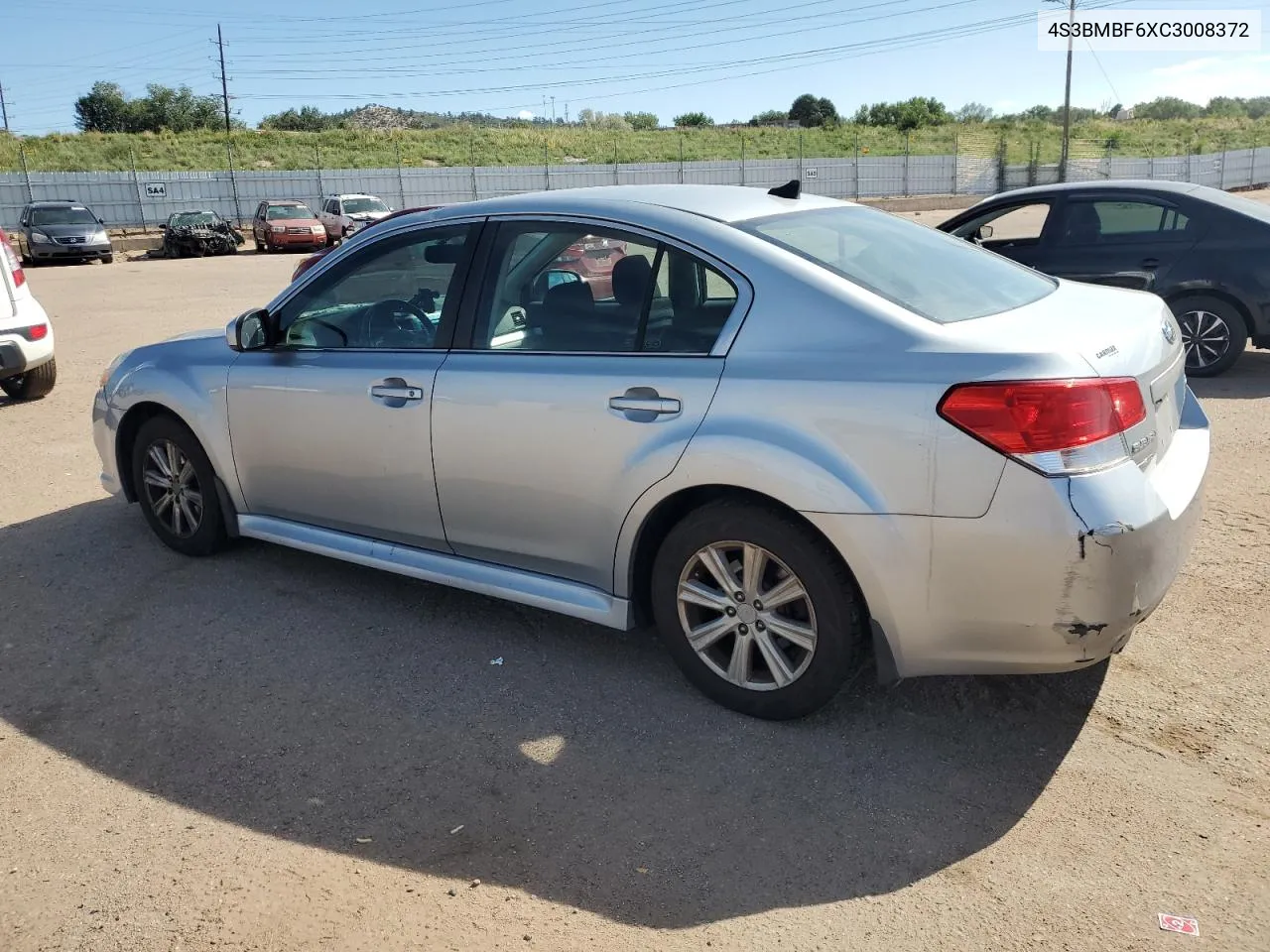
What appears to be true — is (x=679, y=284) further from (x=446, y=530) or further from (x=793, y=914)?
(x=793, y=914)

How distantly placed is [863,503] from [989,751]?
94 centimetres

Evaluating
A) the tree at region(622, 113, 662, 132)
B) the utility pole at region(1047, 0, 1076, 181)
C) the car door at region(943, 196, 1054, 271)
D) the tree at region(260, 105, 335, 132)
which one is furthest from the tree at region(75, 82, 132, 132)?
the car door at region(943, 196, 1054, 271)

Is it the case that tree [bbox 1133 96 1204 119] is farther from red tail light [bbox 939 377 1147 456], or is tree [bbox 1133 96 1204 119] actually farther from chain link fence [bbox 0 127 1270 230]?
red tail light [bbox 939 377 1147 456]

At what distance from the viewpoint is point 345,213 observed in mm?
31891

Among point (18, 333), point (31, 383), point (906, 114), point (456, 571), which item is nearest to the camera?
point (456, 571)

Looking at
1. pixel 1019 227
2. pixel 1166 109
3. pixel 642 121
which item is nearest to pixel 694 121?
pixel 642 121

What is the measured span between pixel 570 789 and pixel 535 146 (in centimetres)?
5930

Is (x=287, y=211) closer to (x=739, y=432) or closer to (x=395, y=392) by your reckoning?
(x=395, y=392)

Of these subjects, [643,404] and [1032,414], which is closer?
[1032,414]

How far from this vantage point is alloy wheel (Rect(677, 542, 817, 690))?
3.30m

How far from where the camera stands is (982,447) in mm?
2850

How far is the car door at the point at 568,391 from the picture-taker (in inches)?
135

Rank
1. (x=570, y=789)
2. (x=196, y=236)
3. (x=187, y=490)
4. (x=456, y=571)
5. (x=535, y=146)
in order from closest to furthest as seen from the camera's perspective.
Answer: (x=570, y=789), (x=456, y=571), (x=187, y=490), (x=196, y=236), (x=535, y=146)

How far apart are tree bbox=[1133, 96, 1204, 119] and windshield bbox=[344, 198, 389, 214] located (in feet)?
270
